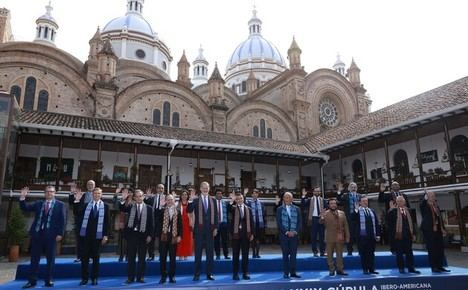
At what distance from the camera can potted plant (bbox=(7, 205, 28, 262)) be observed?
12.9 metres

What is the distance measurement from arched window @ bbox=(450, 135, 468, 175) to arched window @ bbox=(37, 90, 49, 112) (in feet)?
79.1

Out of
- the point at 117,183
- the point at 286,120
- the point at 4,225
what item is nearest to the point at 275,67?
the point at 286,120

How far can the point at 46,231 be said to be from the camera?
6809 millimetres

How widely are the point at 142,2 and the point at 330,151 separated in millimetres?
34725

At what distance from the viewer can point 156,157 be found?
20.3 m

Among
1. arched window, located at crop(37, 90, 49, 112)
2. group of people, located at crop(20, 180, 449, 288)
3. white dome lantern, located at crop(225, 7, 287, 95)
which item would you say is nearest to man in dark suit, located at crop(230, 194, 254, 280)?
group of people, located at crop(20, 180, 449, 288)

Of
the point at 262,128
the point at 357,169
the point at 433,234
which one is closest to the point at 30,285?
the point at 433,234

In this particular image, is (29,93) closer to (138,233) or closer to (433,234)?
(138,233)

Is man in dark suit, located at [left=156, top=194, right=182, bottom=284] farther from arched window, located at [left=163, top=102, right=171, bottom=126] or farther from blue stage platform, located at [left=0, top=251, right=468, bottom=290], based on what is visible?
arched window, located at [left=163, top=102, right=171, bottom=126]

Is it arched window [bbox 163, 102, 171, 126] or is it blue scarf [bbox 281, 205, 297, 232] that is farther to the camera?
arched window [bbox 163, 102, 171, 126]

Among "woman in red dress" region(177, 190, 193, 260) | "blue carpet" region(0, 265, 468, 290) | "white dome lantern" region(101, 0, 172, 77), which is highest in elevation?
"white dome lantern" region(101, 0, 172, 77)

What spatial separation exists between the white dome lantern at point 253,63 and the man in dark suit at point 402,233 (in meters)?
40.7

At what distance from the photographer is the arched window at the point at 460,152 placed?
54.3ft

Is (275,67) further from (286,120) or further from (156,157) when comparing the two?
(156,157)
